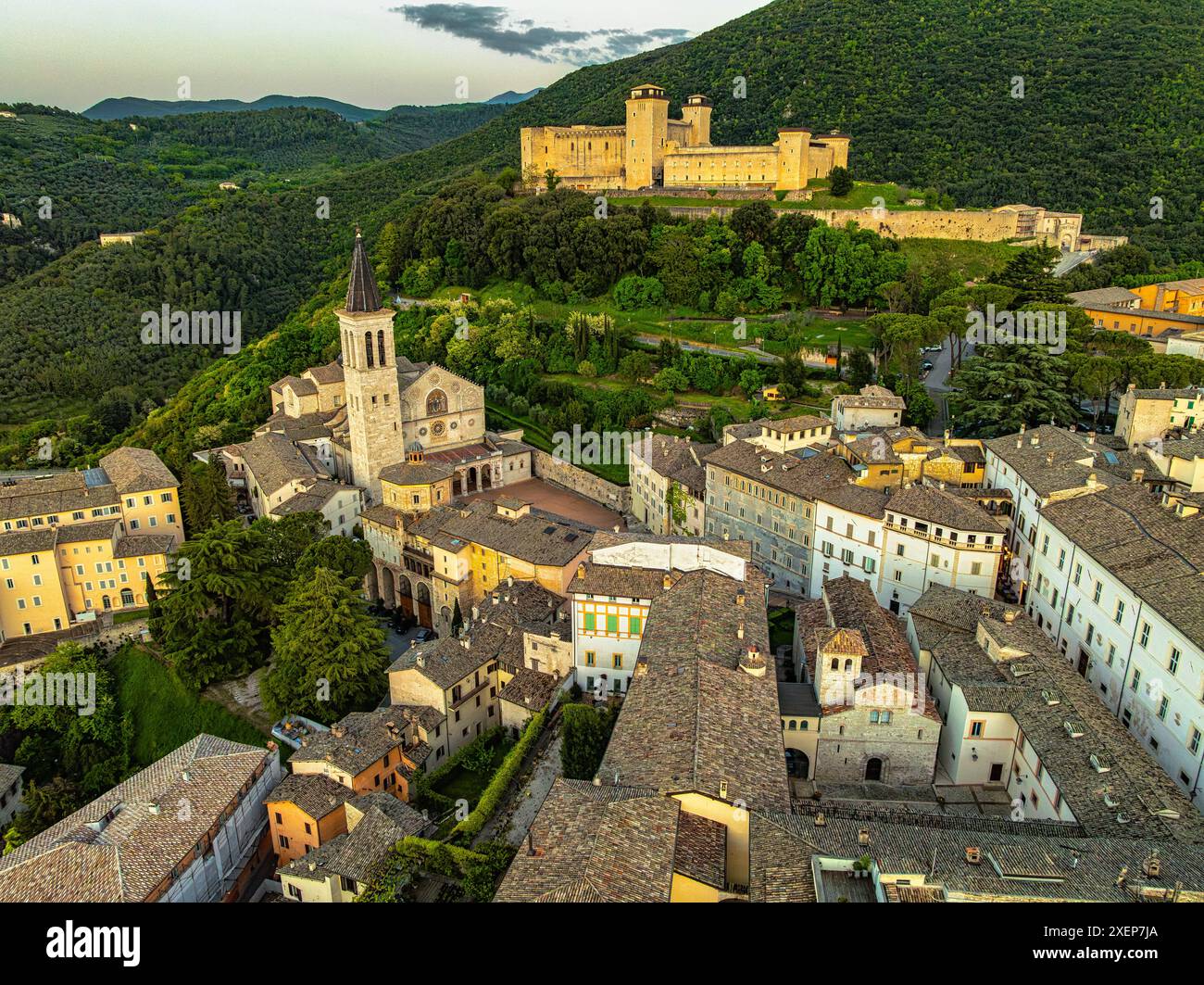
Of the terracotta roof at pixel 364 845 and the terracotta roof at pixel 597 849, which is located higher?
the terracotta roof at pixel 597 849

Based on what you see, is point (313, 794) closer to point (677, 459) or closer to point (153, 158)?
point (677, 459)

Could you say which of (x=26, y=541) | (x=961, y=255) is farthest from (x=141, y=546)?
(x=961, y=255)

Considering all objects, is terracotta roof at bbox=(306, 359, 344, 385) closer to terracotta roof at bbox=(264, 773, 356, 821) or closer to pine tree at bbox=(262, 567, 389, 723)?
pine tree at bbox=(262, 567, 389, 723)

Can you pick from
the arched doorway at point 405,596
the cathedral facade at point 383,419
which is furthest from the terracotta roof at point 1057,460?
the arched doorway at point 405,596

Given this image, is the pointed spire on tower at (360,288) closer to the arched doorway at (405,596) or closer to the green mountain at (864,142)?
the arched doorway at (405,596)
